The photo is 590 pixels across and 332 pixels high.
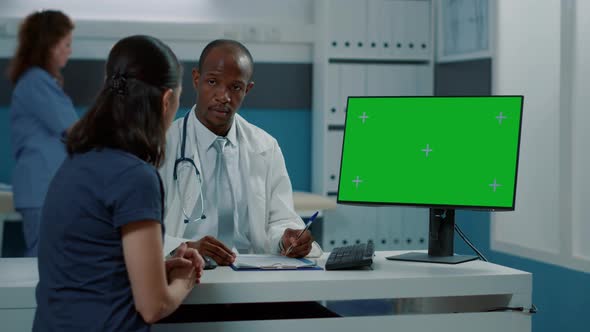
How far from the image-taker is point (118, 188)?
1286mm

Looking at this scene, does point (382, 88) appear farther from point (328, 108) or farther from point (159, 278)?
point (159, 278)

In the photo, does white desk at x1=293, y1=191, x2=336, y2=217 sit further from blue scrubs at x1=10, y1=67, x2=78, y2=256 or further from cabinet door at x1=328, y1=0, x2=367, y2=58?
blue scrubs at x1=10, y1=67, x2=78, y2=256

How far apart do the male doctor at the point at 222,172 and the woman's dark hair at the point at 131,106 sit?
65 cm

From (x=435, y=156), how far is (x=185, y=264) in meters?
0.74

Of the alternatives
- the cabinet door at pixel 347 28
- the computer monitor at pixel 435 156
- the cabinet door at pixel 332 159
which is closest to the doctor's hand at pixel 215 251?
the computer monitor at pixel 435 156

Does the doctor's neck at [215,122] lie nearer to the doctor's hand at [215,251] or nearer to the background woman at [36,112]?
the doctor's hand at [215,251]

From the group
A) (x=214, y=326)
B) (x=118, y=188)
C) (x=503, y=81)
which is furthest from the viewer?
(x=503, y=81)

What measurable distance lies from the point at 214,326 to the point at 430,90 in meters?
2.63

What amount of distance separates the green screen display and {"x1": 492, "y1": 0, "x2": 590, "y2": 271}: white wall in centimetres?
100

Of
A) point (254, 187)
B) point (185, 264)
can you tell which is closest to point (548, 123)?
point (254, 187)

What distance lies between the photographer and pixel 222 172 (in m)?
2.14

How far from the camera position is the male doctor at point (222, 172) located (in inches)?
80.1

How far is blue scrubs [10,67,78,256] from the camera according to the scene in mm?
3125

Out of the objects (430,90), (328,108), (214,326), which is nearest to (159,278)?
(214,326)
